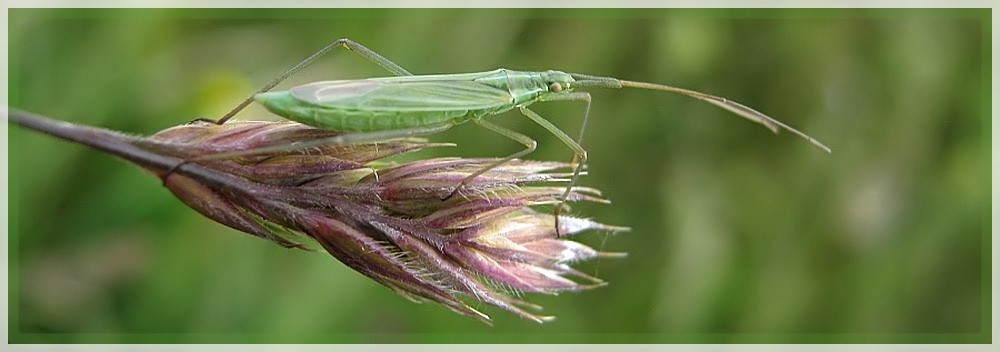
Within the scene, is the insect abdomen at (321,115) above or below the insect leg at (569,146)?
above

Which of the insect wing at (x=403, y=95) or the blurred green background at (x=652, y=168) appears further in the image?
the blurred green background at (x=652, y=168)

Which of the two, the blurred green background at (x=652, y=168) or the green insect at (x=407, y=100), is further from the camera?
the blurred green background at (x=652, y=168)

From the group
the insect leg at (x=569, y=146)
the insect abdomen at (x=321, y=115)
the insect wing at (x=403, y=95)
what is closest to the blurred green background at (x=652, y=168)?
the insect leg at (x=569, y=146)

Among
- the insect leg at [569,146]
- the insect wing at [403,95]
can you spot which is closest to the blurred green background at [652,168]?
the insect leg at [569,146]

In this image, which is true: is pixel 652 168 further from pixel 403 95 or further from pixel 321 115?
pixel 321 115

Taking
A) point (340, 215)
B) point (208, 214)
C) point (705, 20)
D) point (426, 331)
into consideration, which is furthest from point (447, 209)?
point (705, 20)

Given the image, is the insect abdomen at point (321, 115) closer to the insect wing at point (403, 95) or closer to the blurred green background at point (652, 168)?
the insect wing at point (403, 95)

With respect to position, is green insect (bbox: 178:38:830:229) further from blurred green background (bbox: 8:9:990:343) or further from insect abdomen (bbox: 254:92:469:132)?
blurred green background (bbox: 8:9:990:343)

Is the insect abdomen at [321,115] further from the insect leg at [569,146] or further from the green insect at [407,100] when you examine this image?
the insect leg at [569,146]

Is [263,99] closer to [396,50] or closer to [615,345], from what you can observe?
[396,50]
